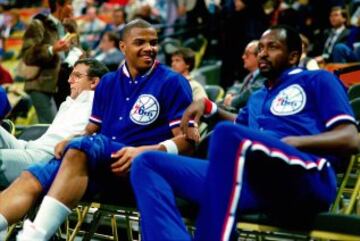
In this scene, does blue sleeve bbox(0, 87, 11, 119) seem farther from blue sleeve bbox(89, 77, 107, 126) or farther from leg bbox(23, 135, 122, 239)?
leg bbox(23, 135, 122, 239)

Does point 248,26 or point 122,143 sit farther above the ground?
point 248,26

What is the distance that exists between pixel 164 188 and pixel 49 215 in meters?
0.52

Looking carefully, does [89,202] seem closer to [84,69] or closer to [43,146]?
[43,146]

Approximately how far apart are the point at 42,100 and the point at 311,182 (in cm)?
371

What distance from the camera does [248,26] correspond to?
8797 mm

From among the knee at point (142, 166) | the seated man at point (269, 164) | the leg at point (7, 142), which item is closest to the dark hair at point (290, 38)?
the seated man at point (269, 164)

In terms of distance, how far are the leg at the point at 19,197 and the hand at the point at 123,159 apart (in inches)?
13.5

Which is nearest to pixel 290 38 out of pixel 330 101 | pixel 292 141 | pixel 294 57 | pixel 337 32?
pixel 294 57

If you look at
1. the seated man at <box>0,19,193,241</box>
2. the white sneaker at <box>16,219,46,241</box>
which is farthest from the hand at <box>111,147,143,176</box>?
the white sneaker at <box>16,219,46,241</box>

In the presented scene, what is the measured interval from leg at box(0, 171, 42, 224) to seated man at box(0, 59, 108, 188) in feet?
1.63

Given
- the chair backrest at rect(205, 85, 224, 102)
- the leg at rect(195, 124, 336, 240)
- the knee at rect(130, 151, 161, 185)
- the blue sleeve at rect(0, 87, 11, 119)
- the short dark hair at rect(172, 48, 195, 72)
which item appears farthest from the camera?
the chair backrest at rect(205, 85, 224, 102)

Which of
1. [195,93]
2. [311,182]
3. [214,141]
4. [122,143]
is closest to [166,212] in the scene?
[214,141]

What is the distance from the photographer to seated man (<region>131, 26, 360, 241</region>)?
9.73 ft

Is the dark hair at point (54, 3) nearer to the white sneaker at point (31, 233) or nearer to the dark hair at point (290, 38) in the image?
the dark hair at point (290, 38)
